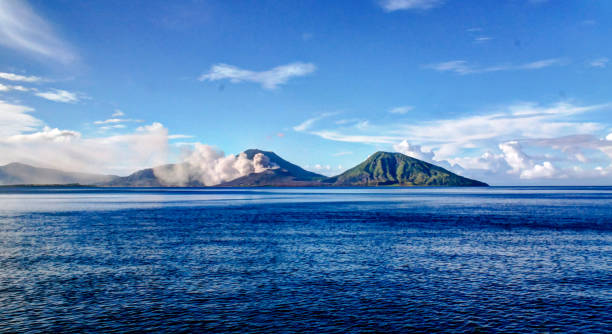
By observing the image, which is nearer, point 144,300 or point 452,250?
point 144,300

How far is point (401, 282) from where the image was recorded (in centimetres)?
3725

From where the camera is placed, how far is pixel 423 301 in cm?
3147

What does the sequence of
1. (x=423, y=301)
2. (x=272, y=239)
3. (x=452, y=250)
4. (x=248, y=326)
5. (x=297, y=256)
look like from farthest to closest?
(x=272, y=239)
(x=452, y=250)
(x=297, y=256)
(x=423, y=301)
(x=248, y=326)

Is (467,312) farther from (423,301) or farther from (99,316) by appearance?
(99,316)

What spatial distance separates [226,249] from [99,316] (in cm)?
2766

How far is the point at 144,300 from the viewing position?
104ft

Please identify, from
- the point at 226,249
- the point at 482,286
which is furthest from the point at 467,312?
the point at 226,249

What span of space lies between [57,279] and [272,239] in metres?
33.3

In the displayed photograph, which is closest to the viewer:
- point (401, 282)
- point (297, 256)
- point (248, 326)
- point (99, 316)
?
point (248, 326)

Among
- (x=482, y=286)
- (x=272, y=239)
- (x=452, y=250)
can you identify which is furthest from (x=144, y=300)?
(x=452, y=250)

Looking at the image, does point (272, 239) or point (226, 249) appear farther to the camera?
point (272, 239)

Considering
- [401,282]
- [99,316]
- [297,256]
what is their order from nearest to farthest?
[99,316]
[401,282]
[297,256]

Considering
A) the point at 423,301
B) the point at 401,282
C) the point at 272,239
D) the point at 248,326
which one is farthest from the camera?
the point at 272,239

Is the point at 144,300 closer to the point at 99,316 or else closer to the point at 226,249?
the point at 99,316
